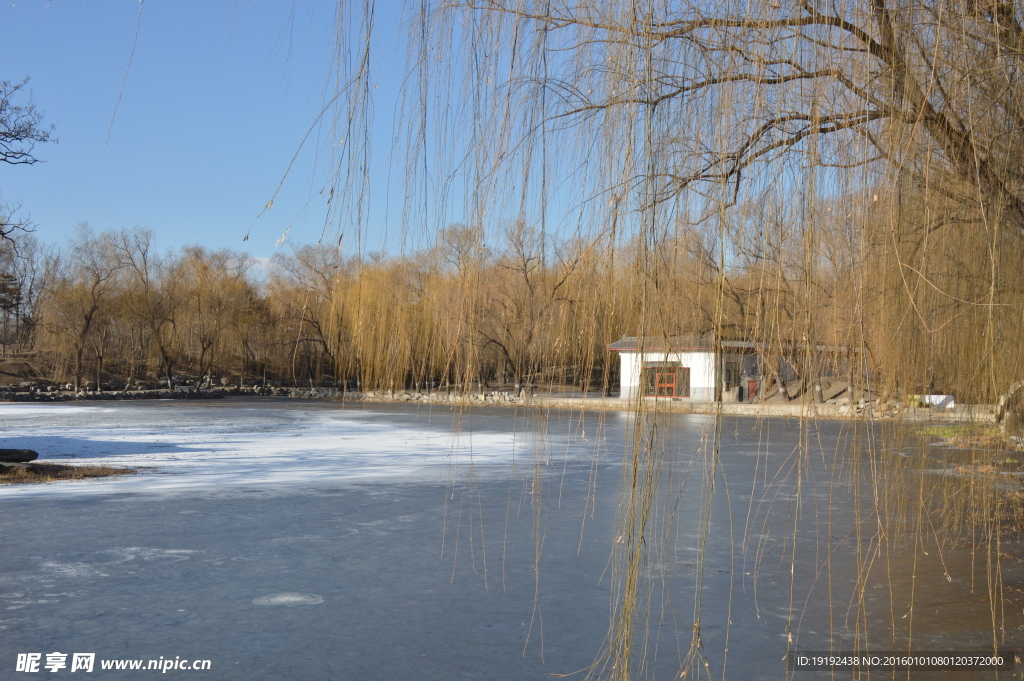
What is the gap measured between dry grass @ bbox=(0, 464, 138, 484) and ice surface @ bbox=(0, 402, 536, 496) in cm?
34

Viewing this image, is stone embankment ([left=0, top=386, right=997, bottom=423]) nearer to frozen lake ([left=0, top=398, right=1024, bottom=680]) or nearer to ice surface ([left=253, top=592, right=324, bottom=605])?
frozen lake ([left=0, top=398, right=1024, bottom=680])

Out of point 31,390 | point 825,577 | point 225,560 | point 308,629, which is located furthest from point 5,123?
point 31,390

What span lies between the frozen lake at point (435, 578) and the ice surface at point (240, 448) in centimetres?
28

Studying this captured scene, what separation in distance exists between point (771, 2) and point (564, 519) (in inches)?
197

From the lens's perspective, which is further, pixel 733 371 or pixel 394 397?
pixel 394 397

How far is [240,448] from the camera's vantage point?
467 inches

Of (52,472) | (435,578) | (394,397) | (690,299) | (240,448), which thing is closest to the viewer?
(690,299)

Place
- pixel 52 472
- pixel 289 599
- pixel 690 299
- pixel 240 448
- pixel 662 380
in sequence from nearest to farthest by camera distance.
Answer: pixel 662 380, pixel 690 299, pixel 289 599, pixel 52 472, pixel 240 448

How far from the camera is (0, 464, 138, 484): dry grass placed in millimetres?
8172

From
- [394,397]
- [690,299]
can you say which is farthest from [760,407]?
[394,397]

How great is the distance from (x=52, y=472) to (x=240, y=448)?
11.2 ft

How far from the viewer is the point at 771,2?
6.26 ft

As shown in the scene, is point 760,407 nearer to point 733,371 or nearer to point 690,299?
point 690,299

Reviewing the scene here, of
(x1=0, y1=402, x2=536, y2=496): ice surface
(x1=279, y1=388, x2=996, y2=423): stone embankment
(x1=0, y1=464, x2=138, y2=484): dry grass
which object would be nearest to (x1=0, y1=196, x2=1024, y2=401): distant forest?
(x1=279, y1=388, x2=996, y2=423): stone embankment
